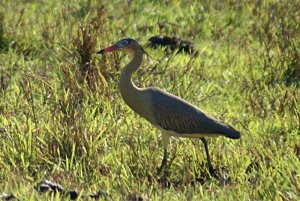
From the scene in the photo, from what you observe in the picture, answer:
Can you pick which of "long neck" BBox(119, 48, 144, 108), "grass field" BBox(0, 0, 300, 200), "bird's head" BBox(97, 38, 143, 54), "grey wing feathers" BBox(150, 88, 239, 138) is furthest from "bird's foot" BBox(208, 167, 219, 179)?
"bird's head" BBox(97, 38, 143, 54)

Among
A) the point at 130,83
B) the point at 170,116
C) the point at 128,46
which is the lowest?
the point at 170,116

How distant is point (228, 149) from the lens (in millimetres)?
7996

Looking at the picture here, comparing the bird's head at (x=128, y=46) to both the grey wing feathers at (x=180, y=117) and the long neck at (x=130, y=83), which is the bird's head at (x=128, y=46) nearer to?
the long neck at (x=130, y=83)

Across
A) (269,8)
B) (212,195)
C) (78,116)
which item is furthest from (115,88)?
(269,8)

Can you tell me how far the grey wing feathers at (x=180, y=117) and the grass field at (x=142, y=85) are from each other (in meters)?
0.19

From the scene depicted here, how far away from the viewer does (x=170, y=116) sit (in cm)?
782

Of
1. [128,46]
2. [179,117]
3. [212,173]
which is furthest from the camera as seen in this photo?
[128,46]

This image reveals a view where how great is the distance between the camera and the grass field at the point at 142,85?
7.22 meters

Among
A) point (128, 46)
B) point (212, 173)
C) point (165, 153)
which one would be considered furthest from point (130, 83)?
point (212, 173)

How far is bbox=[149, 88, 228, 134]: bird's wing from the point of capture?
767 cm

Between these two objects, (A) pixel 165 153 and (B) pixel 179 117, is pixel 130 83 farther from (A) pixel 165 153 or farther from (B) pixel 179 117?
(A) pixel 165 153

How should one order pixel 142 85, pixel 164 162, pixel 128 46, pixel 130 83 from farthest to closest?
1. pixel 142 85
2. pixel 128 46
3. pixel 130 83
4. pixel 164 162

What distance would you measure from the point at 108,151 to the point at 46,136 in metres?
0.47

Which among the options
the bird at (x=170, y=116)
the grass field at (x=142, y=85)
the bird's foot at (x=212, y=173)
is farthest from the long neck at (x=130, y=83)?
the bird's foot at (x=212, y=173)
